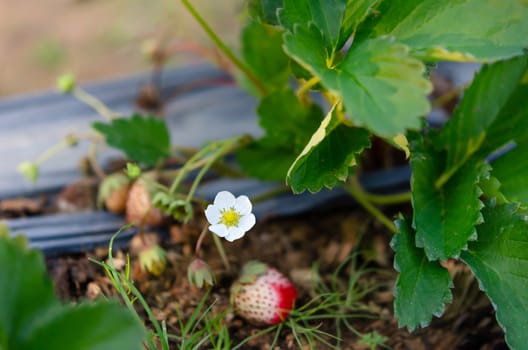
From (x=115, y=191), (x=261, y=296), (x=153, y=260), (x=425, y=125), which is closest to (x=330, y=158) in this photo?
(x=425, y=125)

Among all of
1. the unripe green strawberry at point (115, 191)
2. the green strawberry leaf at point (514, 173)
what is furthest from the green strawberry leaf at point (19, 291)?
the green strawberry leaf at point (514, 173)

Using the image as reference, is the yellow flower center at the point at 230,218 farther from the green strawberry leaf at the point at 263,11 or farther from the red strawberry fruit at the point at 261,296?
the green strawberry leaf at the point at 263,11

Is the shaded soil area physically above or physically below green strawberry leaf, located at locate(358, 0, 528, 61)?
below

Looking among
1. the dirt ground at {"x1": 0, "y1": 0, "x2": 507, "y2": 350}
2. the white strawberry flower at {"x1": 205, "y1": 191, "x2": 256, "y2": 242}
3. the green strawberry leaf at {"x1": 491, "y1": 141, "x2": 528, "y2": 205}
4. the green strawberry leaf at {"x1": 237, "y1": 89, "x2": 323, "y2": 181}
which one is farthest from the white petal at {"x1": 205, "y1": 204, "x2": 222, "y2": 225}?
the green strawberry leaf at {"x1": 491, "y1": 141, "x2": 528, "y2": 205}

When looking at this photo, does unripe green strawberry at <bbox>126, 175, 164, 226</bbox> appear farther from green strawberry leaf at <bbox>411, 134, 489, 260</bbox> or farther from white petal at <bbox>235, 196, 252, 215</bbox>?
green strawberry leaf at <bbox>411, 134, 489, 260</bbox>

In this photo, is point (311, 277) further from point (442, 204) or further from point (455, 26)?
point (455, 26)

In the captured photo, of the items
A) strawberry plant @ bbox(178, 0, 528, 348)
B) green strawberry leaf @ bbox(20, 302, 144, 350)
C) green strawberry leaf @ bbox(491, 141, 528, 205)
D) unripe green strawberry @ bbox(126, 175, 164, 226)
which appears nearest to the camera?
green strawberry leaf @ bbox(20, 302, 144, 350)

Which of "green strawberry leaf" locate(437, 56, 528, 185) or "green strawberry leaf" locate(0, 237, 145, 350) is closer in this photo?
"green strawberry leaf" locate(0, 237, 145, 350)
